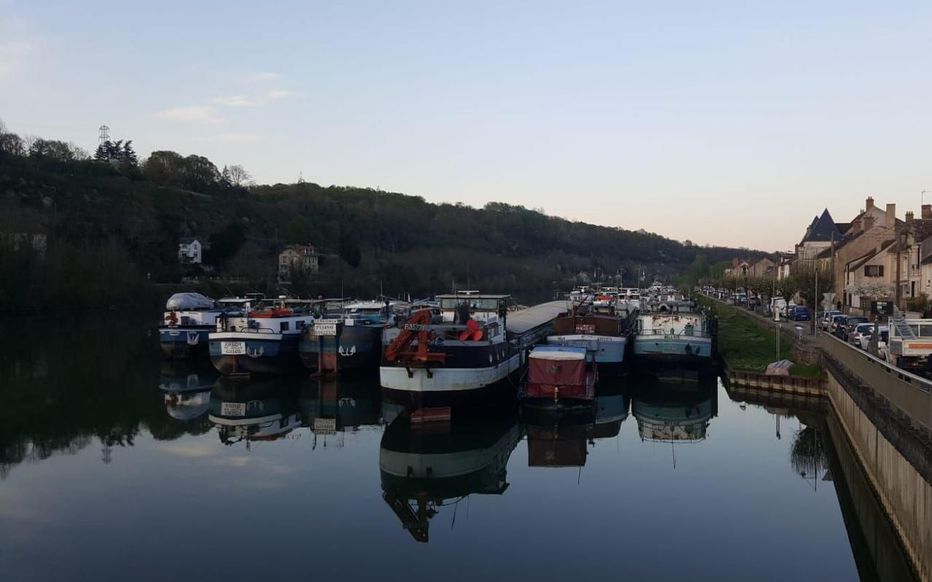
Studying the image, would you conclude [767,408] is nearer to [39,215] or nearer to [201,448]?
[201,448]

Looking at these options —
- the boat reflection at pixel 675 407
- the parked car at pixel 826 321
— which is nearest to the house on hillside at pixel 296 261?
the parked car at pixel 826 321

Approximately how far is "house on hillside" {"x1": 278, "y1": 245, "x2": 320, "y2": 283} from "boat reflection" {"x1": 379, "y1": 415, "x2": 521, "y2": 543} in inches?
3325

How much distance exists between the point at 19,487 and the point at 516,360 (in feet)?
61.2

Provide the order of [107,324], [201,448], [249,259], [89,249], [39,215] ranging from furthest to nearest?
Result: 1. [249,259]
2. [39,215]
3. [89,249]
4. [107,324]
5. [201,448]

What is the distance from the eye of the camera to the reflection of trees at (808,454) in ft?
71.2

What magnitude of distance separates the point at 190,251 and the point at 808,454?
105601 mm


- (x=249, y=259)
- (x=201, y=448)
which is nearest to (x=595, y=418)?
(x=201, y=448)

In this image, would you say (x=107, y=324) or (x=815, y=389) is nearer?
(x=815, y=389)

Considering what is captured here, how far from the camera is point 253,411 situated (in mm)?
29531

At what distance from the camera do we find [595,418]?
28.2m

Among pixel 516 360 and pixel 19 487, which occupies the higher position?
pixel 516 360

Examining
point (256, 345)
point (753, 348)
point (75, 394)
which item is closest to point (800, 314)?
point (753, 348)

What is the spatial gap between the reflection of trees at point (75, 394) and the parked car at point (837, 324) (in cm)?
3139

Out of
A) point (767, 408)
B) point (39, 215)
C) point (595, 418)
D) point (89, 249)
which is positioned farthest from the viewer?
point (39, 215)
